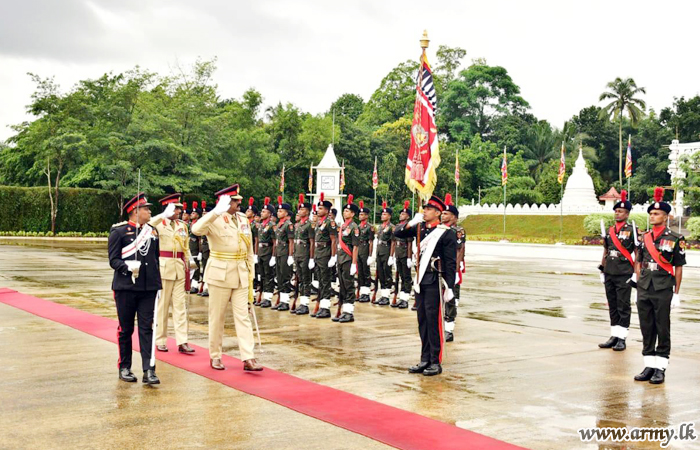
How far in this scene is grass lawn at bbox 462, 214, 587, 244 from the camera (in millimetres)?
48603

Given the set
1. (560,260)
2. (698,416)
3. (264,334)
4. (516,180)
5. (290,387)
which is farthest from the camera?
(516,180)

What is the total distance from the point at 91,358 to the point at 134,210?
1861 mm

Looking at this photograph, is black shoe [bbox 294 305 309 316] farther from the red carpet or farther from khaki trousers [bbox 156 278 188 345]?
khaki trousers [bbox 156 278 188 345]

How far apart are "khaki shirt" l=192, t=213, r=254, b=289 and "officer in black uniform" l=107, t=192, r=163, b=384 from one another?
1.87 ft

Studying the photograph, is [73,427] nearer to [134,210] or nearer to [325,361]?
[134,210]

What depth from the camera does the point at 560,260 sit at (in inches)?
1166

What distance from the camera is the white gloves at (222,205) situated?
711cm

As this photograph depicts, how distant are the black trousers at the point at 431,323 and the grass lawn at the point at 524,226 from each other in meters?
40.4

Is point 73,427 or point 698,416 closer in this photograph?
point 73,427

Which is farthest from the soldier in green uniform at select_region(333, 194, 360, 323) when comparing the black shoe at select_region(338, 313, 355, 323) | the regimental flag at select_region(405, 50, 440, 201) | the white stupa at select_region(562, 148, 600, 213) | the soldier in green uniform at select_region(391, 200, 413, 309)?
the white stupa at select_region(562, 148, 600, 213)

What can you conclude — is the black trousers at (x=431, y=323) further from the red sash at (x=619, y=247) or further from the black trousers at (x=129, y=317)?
the red sash at (x=619, y=247)

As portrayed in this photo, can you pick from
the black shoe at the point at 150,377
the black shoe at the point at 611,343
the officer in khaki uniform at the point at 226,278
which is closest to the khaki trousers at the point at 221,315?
the officer in khaki uniform at the point at 226,278

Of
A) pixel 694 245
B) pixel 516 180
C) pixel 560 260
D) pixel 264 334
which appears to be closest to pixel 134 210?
pixel 264 334

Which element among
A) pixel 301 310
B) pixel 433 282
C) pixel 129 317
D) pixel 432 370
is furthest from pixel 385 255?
pixel 129 317
